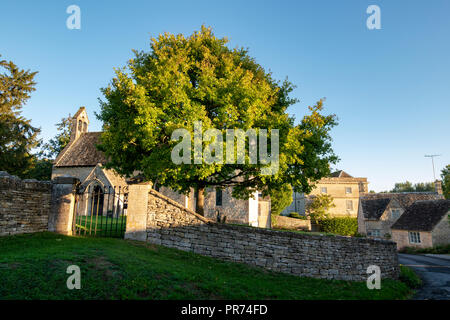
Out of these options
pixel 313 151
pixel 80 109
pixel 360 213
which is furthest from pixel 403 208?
pixel 80 109

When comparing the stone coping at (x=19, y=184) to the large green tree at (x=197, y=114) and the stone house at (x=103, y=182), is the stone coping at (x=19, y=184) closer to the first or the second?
the large green tree at (x=197, y=114)

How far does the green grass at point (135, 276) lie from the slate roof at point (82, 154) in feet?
80.3

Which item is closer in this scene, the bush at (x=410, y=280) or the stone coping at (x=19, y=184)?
the stone coping at (x=19, y=184)

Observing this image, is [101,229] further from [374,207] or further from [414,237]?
[374,207]

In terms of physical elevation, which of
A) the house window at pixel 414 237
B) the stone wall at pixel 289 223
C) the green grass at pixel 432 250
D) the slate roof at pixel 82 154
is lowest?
the green grass at pixel 432 250

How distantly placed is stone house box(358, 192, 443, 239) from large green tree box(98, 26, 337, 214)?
3115 centimetres

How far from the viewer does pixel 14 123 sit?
28844mm

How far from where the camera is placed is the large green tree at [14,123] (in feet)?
90.8

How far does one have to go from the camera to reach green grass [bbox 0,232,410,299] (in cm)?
667

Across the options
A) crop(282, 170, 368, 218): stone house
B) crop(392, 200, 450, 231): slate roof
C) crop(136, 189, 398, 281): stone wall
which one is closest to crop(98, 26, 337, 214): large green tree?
crop(136, 189, 398, 281): stone wall

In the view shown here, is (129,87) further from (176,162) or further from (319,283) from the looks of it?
(319,283)

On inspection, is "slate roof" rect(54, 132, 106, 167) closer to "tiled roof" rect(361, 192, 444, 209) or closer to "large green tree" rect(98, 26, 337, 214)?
"large green tree" rect(98, 26, 337, 214)

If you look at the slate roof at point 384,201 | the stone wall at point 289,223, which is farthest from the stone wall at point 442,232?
the stone wall at point 289,223
